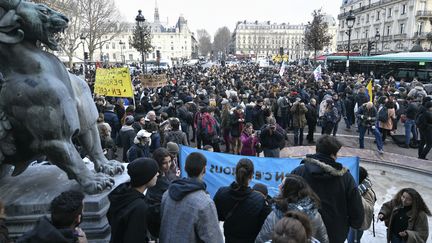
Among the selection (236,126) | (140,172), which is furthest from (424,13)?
(140,172)

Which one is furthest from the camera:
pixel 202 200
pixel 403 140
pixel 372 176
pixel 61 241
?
pixel 403 140

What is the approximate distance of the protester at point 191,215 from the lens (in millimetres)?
2570

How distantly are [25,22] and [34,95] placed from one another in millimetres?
579

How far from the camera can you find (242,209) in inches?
118

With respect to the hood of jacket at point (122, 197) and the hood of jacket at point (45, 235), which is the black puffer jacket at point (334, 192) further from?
the hood of jacket at point (45, 235)

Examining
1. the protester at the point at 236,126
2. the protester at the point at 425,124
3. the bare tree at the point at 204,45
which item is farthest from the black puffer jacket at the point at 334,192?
the bare tree at the point at 204,45

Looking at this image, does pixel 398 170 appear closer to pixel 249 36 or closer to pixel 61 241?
pixel 61 241

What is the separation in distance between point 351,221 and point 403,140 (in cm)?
936

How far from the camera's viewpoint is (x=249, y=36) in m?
153

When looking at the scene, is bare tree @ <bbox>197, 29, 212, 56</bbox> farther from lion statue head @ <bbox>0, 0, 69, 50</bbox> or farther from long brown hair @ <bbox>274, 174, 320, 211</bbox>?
long brown hair @ <bbox>274, 174, 320, 211</bbox>

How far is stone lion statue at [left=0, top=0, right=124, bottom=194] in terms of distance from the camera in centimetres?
259

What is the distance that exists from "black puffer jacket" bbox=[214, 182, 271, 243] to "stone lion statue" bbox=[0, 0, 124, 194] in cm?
112

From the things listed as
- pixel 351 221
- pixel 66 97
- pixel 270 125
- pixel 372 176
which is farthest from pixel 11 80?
pixel 372 176

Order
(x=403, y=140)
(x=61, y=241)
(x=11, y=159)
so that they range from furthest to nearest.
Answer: (x=403, y=140)
(x=11, y=159)
(x=61, y=241)
